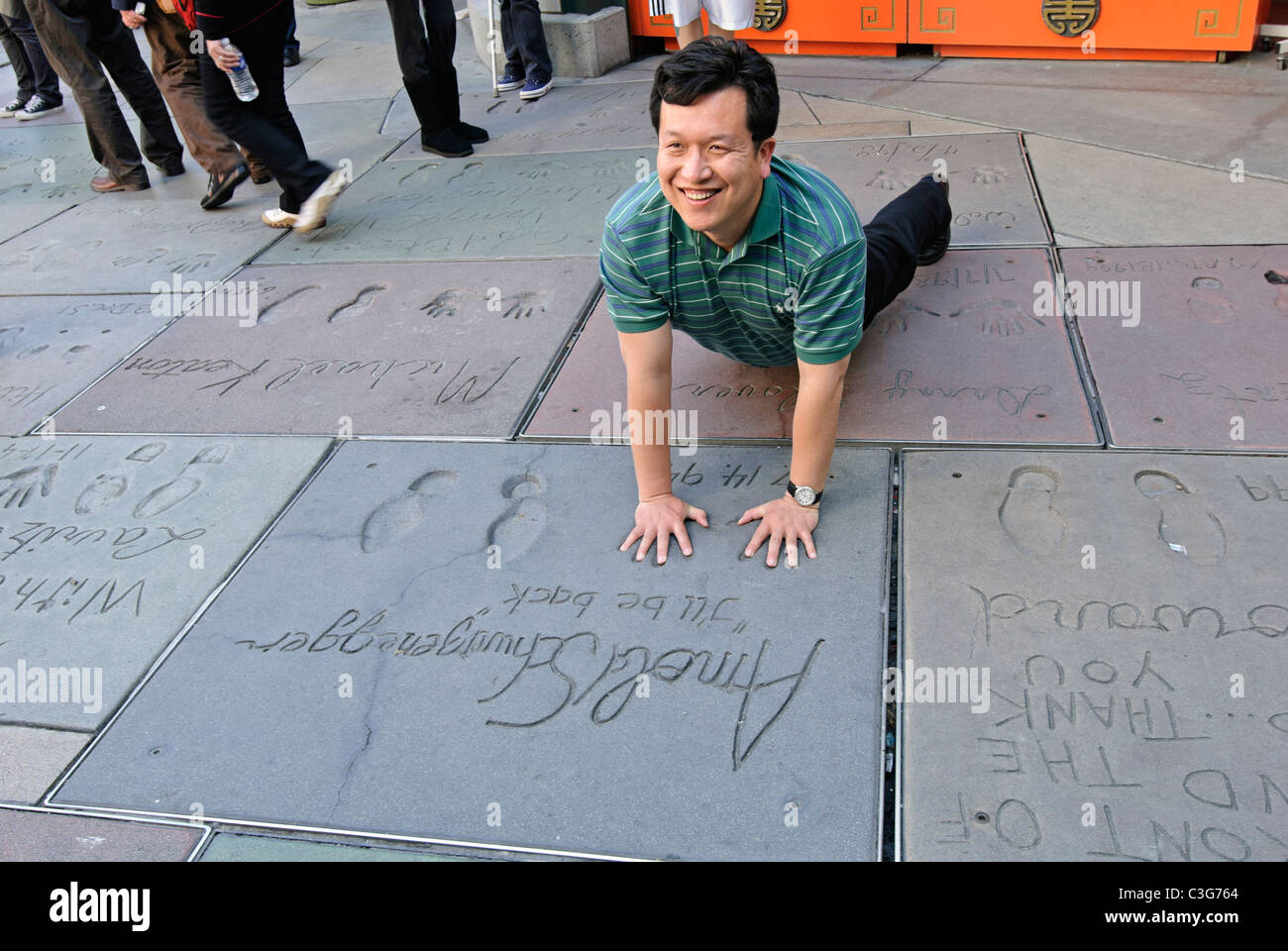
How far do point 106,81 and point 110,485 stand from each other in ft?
10.0

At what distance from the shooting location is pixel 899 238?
2.92 m

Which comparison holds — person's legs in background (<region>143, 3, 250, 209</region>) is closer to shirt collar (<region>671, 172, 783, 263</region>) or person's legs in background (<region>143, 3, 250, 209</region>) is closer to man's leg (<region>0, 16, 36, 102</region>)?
man's leg (<region>0, 16, 36, 102</region>)

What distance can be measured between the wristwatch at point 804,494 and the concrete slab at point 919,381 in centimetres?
38

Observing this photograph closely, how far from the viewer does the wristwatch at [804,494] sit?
228 cm

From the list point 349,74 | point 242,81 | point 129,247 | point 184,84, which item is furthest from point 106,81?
point 349,74

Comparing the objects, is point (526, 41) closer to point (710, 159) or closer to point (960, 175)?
point (960, 175)

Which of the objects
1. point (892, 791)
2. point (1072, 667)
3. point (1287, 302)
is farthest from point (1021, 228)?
point (892, 791)

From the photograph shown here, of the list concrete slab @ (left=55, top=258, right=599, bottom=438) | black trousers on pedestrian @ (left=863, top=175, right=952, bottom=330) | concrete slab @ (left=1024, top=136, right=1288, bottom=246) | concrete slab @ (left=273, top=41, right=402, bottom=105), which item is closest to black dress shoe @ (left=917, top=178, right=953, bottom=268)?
black trousers on pedestrian @ (left=863, top=175, right=952, bottom=330)

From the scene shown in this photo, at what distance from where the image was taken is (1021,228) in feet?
11.9

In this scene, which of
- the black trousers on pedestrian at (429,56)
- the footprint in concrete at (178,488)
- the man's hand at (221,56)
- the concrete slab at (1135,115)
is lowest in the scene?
the footprint in concrete at (178,488)

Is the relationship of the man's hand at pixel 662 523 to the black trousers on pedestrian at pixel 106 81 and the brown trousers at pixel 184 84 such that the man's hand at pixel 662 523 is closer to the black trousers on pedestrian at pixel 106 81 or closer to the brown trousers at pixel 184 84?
the brown trousers at pixel 184 84

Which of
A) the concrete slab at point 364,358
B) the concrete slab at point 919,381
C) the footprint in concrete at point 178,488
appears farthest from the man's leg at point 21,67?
the concrete slab at point 919,381

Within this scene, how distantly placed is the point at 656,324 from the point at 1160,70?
433 cm

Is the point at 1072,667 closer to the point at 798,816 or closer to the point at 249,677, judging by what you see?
the point at 798,816
